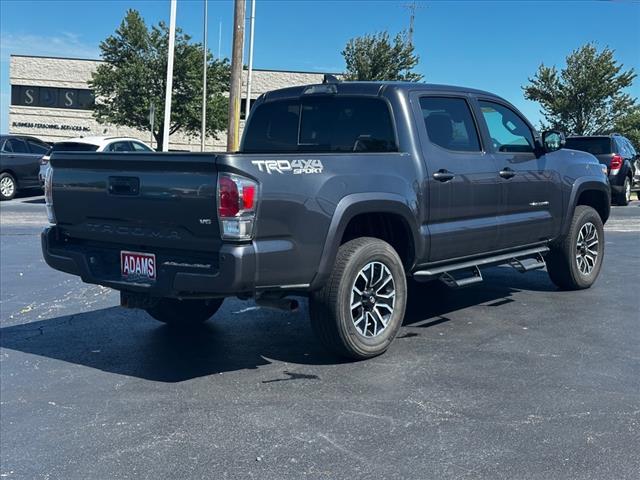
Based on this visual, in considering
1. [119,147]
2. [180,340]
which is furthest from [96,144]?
[180,340]

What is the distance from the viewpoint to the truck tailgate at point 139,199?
4.24m

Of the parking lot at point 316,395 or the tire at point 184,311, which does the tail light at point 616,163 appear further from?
the tire at point 184,311

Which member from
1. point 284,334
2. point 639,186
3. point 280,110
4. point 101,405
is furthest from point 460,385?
point 639,186

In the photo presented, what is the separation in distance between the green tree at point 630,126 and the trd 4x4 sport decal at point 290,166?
101 ft

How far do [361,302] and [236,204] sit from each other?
133 cm

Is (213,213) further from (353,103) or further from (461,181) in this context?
(461,181)

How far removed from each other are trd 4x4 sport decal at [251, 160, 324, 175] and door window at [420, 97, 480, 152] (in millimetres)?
1400

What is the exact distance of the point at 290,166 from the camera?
439 centimetres

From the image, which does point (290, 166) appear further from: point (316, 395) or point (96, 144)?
point (96, 144)

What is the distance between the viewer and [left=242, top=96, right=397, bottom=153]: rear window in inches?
217

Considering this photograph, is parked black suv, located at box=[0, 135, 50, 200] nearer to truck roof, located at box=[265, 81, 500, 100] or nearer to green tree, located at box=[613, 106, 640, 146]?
truck roof, located at box=[265, 81, 500, 100]

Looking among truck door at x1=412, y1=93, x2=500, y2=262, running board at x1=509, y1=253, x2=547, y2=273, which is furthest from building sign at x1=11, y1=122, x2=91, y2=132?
truck door at x1=412, y1=93, x2=500, y2=262

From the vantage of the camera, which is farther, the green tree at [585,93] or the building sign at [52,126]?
the building sign at [52,126]

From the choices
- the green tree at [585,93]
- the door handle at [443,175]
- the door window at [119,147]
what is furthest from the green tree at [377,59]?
the door handle at [443,175]
